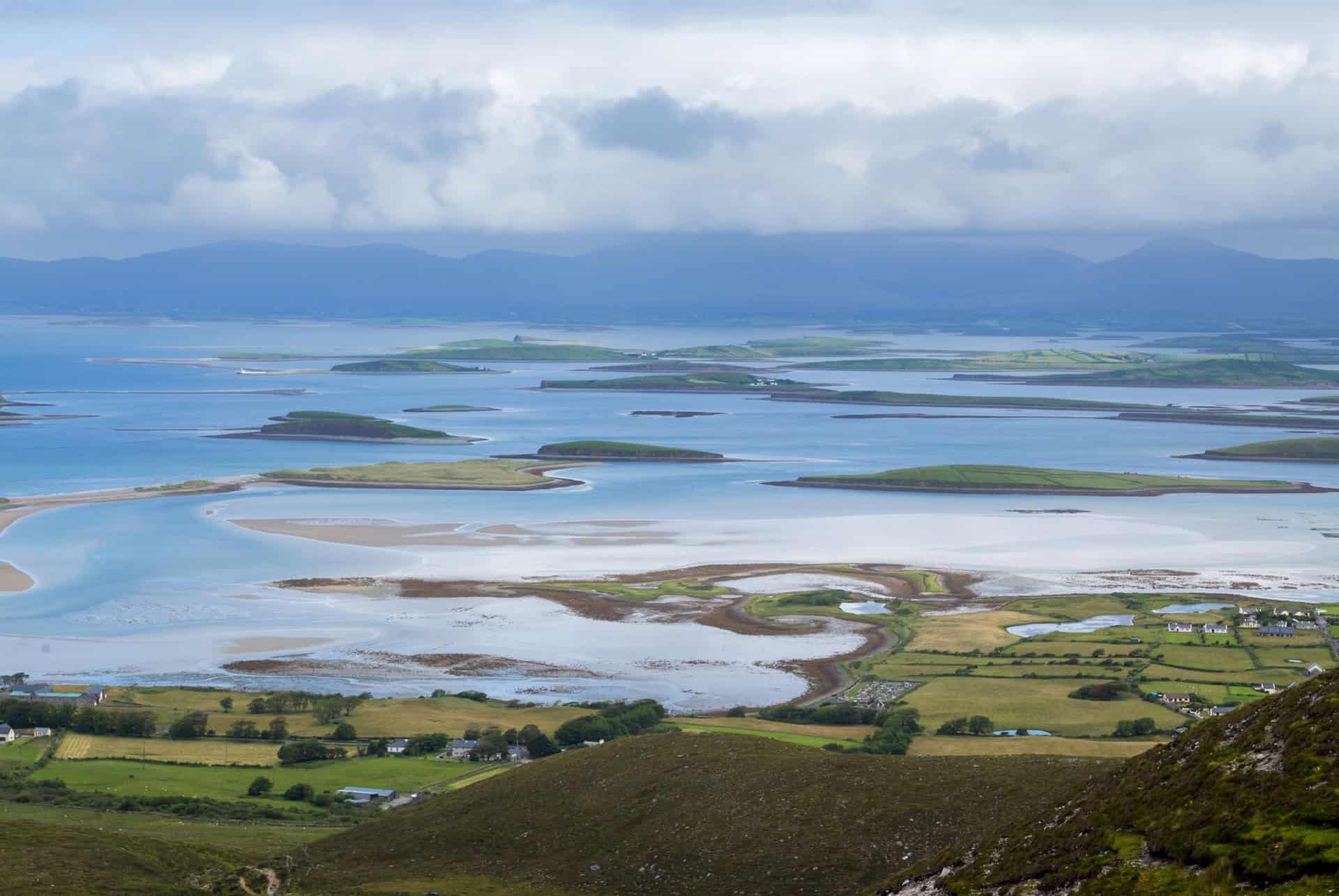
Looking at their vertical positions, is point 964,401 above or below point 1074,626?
above

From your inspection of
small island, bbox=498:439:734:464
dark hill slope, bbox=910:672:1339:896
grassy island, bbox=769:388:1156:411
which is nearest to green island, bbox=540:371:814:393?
grassy island, bbox=769:388:1156:411

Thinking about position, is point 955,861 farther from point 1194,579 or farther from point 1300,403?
point 1300,403

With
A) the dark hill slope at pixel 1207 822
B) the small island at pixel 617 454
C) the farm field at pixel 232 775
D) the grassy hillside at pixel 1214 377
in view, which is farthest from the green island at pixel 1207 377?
the dark hill slope at pixel 1207 822

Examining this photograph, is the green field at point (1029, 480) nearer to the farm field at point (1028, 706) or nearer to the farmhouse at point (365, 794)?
the farm field at point (1028, 706)

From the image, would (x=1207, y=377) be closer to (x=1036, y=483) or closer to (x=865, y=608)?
(x=1036, y=483)

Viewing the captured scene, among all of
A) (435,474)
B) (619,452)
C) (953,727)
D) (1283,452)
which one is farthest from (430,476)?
(953,727)

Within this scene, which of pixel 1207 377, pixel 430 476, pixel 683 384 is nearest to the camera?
pixel 430 476

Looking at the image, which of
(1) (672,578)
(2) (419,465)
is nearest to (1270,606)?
(1) (672,578)
